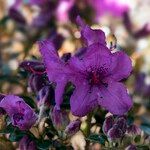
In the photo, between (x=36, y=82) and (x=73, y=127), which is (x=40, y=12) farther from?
(x=73, y=127)

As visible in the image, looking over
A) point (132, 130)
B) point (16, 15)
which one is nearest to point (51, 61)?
point (132, 130)

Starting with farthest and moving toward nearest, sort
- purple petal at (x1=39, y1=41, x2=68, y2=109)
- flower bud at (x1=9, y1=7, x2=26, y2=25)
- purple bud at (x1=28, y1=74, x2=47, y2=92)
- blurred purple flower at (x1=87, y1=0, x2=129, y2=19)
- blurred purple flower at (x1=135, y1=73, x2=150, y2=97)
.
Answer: blurred purple flower at (x1=87, y1=0, x2=129, y2=19)
flower bud at (x1=9, y1=7, x2=26, y2=25)
blurred purple flower at (x1=135, y1=73, x2=150, y2=97)
purple bud at (x1=28, y1=74, x2=47, y2=92)
purple petal at (x1=39, y1=41, x2=68, y2=109)

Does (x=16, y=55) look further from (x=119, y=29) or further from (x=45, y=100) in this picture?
(x=45, y=100)

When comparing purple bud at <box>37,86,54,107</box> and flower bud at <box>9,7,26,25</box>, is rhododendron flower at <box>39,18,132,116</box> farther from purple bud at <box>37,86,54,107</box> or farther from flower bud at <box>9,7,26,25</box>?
flower bud at <box>9,7,26,25</box>

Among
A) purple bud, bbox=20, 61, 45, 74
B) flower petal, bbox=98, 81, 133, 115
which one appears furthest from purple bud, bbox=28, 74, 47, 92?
flower petal, bbox=98, 81, 133, 115

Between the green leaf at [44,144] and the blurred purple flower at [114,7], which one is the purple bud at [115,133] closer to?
the green leaf at [44,144]

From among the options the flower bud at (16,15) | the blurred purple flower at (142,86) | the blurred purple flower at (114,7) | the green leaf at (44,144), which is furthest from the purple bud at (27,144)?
the blurred purple flower at (114,7)

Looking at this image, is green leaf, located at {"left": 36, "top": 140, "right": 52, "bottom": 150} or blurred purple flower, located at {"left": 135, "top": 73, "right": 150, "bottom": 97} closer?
green leaf, located at {"left": 36, "top": 140, "right": 52, "bottom": 150}
